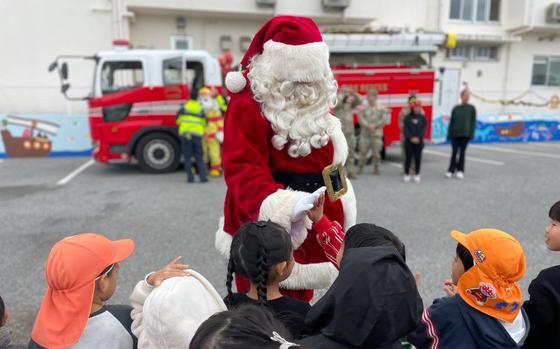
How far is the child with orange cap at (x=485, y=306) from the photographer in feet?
4.92

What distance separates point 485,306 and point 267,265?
2.64 feet

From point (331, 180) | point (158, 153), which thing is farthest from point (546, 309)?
point (158, 153)

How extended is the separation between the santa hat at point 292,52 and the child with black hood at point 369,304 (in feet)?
2.77

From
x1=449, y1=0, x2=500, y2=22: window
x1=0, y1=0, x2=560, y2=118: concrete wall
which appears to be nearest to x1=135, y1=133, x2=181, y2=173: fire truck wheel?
x1=0, y1=0, x2=560, y2=118: concrete wall

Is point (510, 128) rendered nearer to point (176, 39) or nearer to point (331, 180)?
point (176, 39)

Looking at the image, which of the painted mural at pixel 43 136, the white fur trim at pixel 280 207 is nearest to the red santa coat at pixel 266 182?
the white fur trim at pixel 280 207

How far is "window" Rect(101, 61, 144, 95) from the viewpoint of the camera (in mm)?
7816

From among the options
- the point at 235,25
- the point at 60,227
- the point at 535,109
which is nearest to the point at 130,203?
the point at 60,227

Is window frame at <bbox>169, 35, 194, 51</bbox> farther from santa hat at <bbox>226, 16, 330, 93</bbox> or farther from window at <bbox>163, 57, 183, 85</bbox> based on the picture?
santa hat at <bbox>226, 16, 330, 93</bbox>

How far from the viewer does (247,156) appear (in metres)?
1.73

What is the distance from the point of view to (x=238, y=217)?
1.83 m

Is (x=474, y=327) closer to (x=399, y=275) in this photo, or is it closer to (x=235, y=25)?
(x=399, y=275)

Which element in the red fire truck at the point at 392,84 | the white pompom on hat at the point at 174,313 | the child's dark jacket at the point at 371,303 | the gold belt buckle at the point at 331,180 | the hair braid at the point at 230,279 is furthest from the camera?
the red fire truck at the point at 392,84

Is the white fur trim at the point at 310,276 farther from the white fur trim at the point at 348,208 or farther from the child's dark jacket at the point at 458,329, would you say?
the child's dark jacket at the point at 458,329
